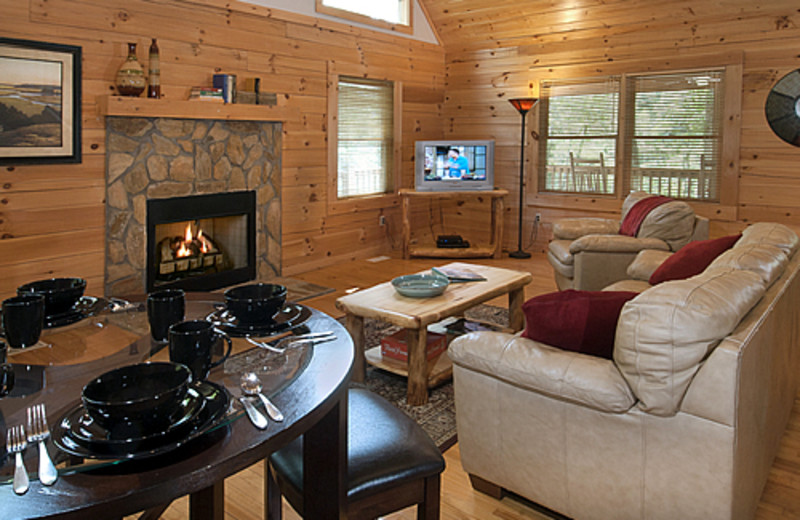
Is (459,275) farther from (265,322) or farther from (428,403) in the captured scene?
(265,322)

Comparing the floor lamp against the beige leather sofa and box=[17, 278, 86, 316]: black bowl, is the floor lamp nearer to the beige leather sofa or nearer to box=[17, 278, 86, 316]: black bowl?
the beige leather sofa

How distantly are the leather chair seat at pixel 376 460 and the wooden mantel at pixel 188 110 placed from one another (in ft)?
11.0

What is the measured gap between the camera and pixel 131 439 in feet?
3.19

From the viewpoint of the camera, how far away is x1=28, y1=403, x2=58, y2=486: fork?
91 cm

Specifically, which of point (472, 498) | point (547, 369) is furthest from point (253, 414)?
point (472, 498)

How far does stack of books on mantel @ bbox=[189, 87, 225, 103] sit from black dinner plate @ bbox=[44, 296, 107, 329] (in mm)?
3449

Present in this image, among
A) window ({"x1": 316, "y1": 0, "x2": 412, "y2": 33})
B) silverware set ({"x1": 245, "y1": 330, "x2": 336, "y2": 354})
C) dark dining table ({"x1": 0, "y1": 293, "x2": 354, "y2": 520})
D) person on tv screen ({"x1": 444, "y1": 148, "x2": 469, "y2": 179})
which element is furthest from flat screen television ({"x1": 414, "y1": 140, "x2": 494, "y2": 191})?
silverware set ({"x1": 245, "y1": 330, "x2": 336, "y2": 354})

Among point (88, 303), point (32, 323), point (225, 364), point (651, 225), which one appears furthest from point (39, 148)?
point (651, 225)

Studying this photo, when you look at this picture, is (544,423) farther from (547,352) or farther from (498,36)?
(498,36)

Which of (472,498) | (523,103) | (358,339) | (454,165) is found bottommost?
(472,498)

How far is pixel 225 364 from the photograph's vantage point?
1.38 meters

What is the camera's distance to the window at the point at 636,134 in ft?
20.3

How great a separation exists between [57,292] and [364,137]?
5469 mm

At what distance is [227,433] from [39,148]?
376 centimetres
